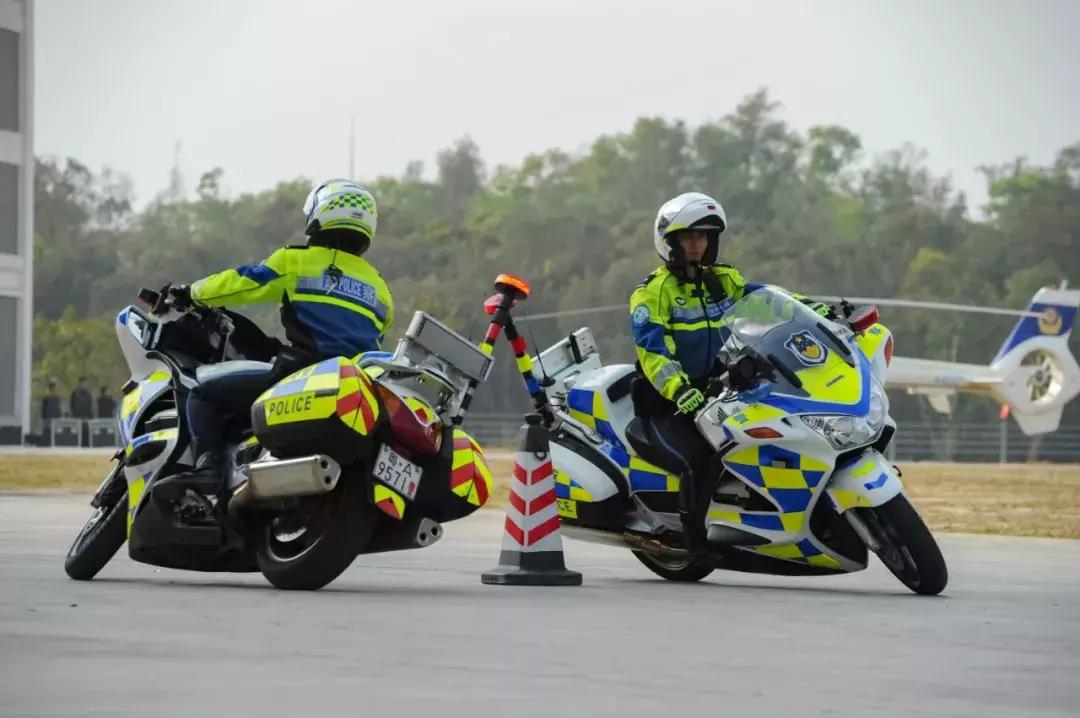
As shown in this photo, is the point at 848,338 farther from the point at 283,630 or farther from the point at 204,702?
the point at 204,702

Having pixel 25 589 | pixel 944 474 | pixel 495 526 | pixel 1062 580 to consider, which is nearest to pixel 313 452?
pixel 25 589

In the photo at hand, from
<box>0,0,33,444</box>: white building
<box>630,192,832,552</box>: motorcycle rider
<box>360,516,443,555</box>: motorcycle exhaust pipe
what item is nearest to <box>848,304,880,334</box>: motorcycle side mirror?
<box>630,192,832,552</box>: motorcycle rider

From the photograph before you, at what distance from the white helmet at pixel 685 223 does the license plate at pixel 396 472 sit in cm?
260

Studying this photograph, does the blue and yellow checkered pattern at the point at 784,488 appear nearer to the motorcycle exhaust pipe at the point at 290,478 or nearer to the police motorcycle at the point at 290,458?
the police motorcycle at the point at 290,458

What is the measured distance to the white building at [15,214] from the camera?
2436 inches

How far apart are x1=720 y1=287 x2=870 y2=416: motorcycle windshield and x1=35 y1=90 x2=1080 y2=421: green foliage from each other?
67683mm

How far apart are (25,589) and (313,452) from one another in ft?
5.16

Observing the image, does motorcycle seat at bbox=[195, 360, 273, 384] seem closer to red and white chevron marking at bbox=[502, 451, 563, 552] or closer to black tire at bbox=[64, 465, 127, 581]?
black tire at bbox=[64, 465, 127, 581]

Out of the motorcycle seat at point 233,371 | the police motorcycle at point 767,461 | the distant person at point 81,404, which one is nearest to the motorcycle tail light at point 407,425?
the motorcycle seat at point 233,371

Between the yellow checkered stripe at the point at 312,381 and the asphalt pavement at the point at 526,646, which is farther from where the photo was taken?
the yellow checkered stripe at the point at 312,381

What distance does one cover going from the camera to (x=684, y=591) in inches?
483

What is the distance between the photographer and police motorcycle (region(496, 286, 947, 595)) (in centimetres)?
1188

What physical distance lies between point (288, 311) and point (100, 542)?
1571 mm

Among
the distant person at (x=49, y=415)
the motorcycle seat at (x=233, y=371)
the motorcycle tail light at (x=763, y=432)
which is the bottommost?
the distant person at (x=49, y=415)
